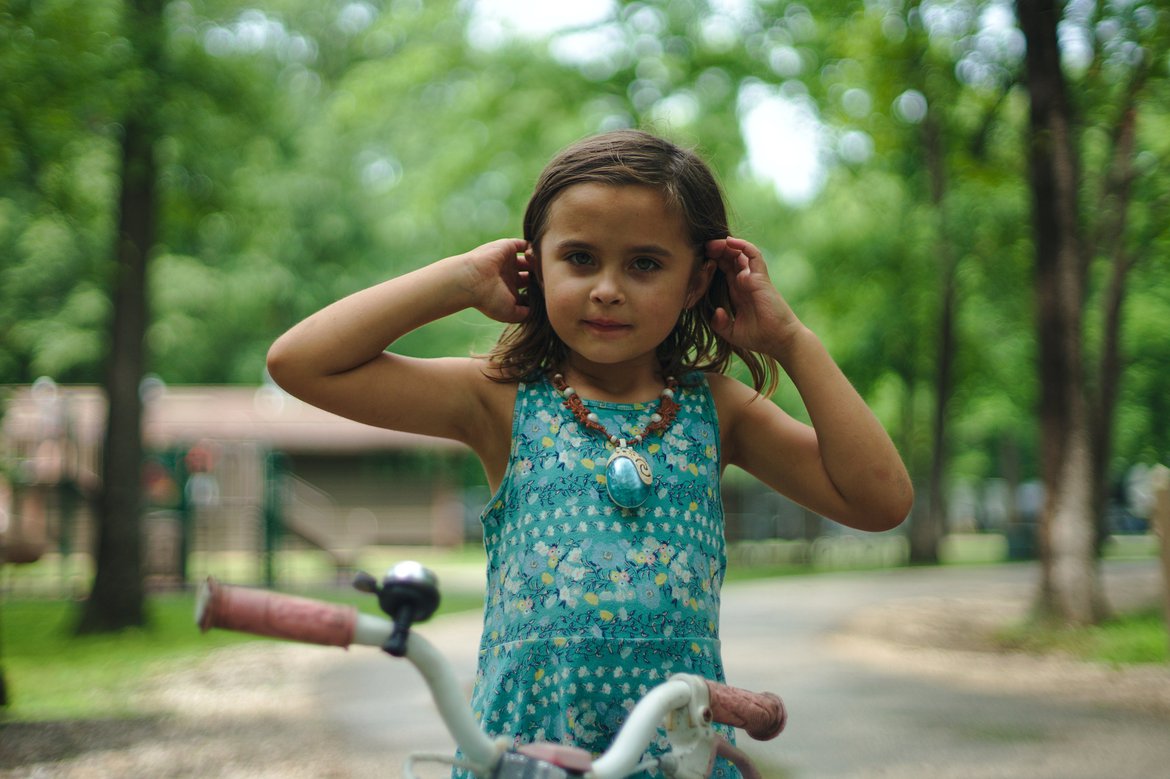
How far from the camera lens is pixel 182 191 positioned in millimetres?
12430

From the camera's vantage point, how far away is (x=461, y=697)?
59.0 inches

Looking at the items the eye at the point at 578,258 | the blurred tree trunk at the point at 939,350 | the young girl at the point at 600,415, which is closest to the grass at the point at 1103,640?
the young girl at the point at 600,415

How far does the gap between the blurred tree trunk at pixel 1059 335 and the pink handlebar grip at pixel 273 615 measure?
33.9 ft

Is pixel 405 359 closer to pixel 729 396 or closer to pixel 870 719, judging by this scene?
pixel 729 396

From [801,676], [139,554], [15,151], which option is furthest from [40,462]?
[801,676]

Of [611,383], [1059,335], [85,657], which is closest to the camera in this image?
[611,383]

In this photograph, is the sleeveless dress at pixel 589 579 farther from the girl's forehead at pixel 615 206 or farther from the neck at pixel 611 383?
the girl's forehead at pixel 615 206

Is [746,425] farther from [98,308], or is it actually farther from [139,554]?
[98,308]

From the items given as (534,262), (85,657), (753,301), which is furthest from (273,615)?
(85,657)

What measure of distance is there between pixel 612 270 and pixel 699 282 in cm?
29

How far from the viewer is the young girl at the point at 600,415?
77.8 inches

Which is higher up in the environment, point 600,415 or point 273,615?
point 600,415

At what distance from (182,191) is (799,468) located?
11.3 metres

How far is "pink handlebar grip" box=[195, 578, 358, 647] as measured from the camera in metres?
1.33
